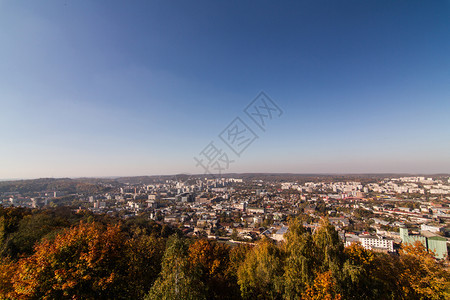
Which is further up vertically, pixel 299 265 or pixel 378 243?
pixel 299 265

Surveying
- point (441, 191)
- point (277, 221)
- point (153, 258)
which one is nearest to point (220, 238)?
point (277, 221)

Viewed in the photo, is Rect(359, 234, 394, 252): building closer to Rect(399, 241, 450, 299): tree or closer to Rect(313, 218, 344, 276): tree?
Rect(399, 241, 450, 299): tree

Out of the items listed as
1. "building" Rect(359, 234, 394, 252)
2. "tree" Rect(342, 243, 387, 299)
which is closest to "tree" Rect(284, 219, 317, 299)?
"tree" Rect(342, 243, 387, 299)

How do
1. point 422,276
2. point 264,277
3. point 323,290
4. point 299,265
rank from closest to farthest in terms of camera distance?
1. point 323,290
2. point 422,276
3. point 299,265
4. point 264,277

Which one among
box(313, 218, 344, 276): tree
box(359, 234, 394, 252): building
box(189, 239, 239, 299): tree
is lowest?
box(359, 234, 394, 252): building

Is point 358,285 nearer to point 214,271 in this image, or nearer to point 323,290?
point 323,290

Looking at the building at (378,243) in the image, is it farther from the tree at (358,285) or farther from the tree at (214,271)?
the tree at (358,285)

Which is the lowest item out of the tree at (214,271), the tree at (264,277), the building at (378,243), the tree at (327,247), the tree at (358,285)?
the building at (378,243)

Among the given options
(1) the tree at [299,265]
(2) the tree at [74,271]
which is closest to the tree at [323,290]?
(1) the tree at [299,265]

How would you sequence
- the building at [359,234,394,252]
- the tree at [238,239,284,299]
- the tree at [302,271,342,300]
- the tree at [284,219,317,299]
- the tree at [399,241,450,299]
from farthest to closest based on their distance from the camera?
1. the building at [359,234,394,252]
2. the tree at [238,239,284,299]
3. the tree at [284,219,317,299]
4. the tree at [399,241,450,299]
5. the tree at [302,271,342,300]

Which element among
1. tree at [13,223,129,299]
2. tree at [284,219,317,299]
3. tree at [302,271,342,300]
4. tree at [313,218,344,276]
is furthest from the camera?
tree at [313,218,344,276]

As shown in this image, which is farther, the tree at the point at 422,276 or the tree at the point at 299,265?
the tree at the point at 299,265

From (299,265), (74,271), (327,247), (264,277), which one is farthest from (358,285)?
(74,271)
